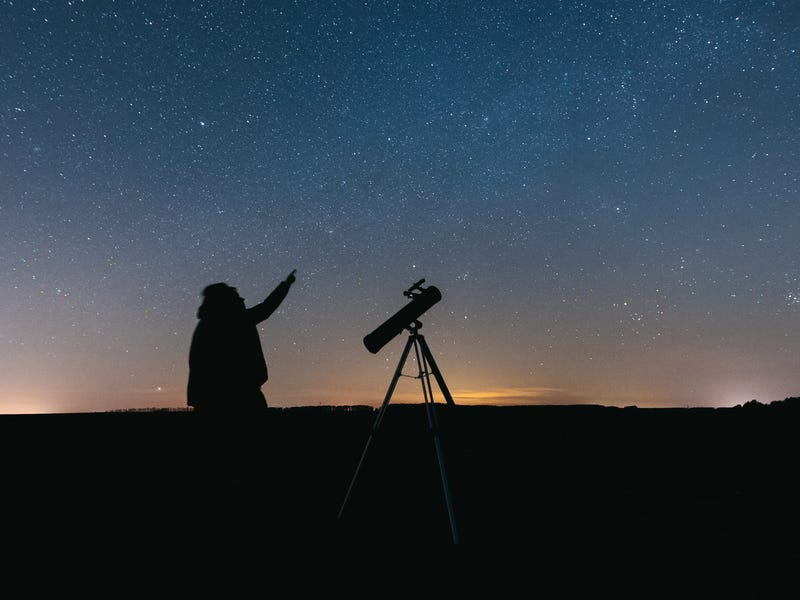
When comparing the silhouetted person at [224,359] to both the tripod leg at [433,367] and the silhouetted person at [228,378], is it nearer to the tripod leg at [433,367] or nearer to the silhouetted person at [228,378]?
the silhouetted person at [228,378]

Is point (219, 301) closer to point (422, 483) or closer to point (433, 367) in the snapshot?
point (433, 367)

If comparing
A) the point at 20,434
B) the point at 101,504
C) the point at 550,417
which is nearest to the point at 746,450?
the point at 550,417

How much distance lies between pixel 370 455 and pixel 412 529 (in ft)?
7.84

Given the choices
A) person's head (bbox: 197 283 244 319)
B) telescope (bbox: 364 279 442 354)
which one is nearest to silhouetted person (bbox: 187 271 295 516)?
person's head (bbox: 197 283 244 319)

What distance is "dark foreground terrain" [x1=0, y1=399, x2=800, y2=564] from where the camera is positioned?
3926mm

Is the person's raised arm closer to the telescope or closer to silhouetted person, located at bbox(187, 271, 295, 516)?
silhouetted person, located at bbox(187, 271, 295, 516)

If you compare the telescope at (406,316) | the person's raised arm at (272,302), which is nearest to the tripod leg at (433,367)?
the telescope at (406,316)

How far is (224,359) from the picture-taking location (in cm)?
445

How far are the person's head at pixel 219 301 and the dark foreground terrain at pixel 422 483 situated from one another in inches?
41.9

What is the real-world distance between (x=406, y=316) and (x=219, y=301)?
174 cm

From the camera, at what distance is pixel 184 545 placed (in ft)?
12.6

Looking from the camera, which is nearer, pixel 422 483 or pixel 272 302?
pixel 272 302

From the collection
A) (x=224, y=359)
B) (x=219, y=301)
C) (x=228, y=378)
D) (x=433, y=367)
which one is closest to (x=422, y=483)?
(x=433, y=367)

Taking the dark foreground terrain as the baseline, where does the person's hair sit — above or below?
above
